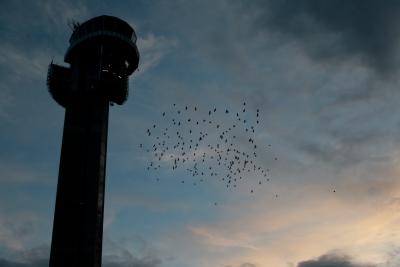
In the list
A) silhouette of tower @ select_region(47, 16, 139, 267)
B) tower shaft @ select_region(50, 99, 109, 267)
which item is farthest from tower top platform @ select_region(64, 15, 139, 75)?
tower shaft @ select_region(50, 99, 109, 267)

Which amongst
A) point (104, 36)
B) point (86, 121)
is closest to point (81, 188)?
point (86, 121)

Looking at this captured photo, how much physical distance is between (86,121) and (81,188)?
2166 centimetres

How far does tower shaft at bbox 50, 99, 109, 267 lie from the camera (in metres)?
116

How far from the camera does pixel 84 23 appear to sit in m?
144

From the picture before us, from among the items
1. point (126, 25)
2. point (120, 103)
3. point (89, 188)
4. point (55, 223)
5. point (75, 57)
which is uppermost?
point (126, 25)

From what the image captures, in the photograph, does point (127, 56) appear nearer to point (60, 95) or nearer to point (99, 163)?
point (60, 95)

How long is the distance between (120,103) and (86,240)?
149 ft

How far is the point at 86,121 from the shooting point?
13312cm

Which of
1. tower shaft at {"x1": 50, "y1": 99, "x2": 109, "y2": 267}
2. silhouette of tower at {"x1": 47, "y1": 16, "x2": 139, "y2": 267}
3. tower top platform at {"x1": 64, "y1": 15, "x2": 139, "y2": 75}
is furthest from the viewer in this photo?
tower top platform at {"x1": 64, "y1": 15, "x2": 139, "y2": 75}

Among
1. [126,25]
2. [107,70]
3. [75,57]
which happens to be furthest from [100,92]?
[126,25]

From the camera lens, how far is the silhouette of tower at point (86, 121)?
4631 inches

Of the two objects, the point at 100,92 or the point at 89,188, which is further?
the point at 100,92

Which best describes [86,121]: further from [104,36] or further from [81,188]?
[104,36]

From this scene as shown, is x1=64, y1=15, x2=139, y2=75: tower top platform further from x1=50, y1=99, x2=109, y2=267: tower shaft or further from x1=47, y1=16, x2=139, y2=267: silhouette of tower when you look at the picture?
x1=50, y1=99, x2=109, y2=267: tower shaft
